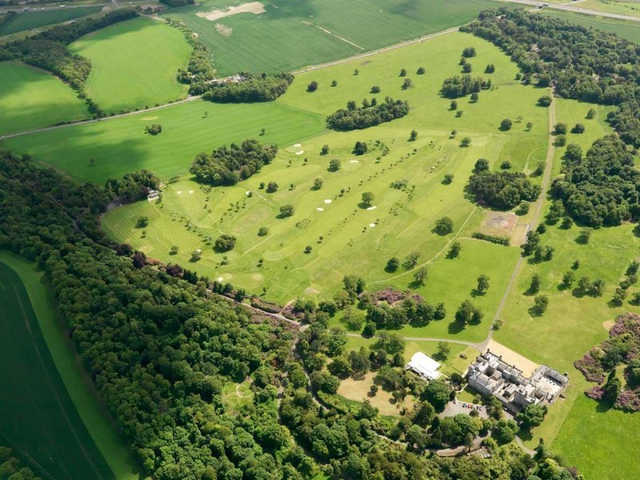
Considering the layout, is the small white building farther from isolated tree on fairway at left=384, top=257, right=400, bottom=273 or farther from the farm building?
isolated tree on fairway at left=384, top=257, right=400, bottom=273

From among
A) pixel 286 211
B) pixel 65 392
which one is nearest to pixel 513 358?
pixel 286 211

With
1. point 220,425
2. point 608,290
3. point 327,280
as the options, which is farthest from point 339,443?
point 608,290

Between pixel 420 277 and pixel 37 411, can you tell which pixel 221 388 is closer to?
pixel 37 411

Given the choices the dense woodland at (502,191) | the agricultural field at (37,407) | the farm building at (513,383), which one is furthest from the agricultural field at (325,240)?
the agricultural field at (37,407)

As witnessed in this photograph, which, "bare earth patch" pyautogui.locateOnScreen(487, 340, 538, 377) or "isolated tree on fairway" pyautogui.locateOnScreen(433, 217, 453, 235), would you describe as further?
"isolated tree on fairway" pyautogui.locateOnScreen(433, 217, 453, 235)

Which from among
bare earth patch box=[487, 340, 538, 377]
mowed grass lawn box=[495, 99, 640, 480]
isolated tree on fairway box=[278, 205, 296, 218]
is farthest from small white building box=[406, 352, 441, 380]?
isolated tree on fairway box=[278, 205, 296, 218]

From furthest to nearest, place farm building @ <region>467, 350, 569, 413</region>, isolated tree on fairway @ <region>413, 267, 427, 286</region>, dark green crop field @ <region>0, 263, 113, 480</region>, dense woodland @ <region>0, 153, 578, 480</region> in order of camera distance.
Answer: isolated tree on fairway @ <region>413, 267, 427, 286</region>, farm building @ <region>467, 350, 569, 413</region>, dark green crop field @ <region>0, 263, 113, 480</region>, dense woodland @ <region>0, 153, 578, 480</region>
